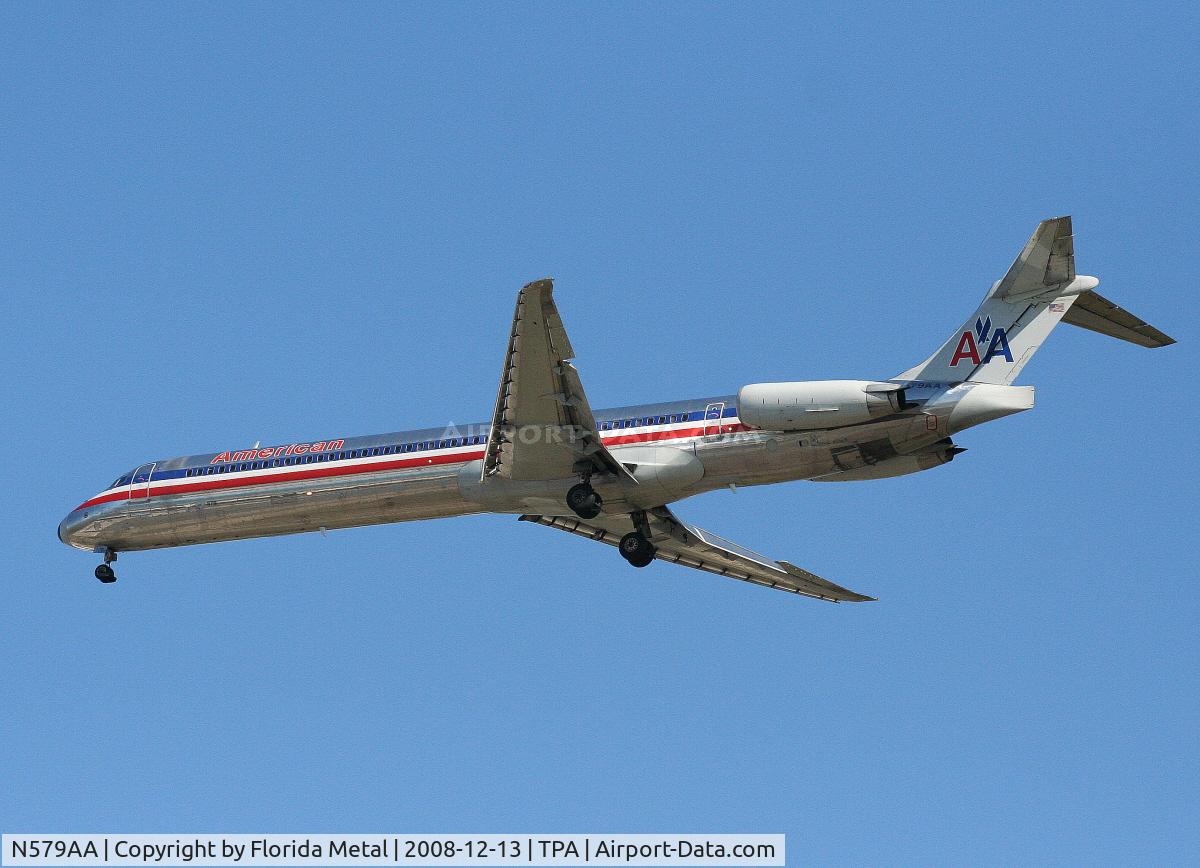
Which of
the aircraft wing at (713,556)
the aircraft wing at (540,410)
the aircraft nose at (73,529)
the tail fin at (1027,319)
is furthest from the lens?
the aircraft nose at (73,529)

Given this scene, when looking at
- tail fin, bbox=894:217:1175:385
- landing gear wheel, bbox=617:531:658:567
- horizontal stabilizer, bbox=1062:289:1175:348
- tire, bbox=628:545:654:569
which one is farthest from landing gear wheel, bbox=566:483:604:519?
horizontal stabilizer, bbox=1062:289:1175:348

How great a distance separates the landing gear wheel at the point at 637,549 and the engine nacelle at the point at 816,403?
6.02 metres

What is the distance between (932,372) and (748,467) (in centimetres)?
405

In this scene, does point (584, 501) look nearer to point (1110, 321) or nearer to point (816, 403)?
point (816, 403)

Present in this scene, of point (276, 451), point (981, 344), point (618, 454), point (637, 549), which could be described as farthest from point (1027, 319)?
point (276, 451)

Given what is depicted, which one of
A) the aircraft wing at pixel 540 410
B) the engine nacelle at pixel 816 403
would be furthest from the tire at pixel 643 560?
the engine nacelle at pixel 816 403

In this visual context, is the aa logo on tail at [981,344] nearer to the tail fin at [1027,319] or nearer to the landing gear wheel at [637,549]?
the tail fin at [1027,319]

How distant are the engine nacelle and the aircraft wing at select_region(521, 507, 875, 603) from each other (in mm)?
7323

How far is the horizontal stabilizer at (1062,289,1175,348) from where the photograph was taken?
97.6 feet

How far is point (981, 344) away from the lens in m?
30.6

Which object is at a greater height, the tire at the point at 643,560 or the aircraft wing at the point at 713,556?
the aircraft wing at the point at 713,556

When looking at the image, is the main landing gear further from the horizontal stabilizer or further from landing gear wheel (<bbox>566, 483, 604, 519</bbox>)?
the horizontal stabilizer

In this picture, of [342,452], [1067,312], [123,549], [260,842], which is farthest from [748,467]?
[123,549]

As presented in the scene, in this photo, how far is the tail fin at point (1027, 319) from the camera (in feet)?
97.6
